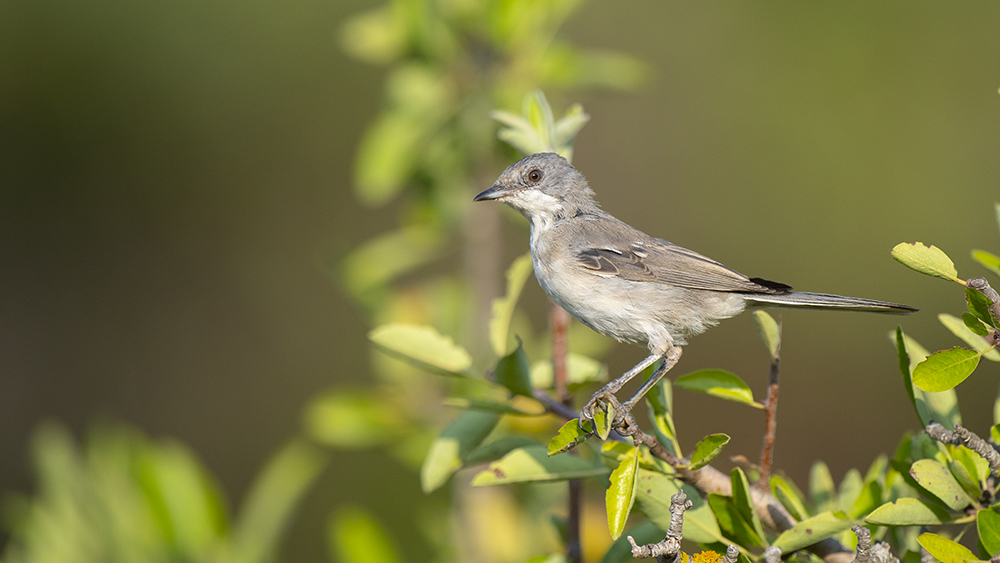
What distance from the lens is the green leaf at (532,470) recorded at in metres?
1.65

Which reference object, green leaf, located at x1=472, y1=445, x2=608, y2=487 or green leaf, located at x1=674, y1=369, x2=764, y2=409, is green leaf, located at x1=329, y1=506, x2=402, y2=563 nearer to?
green leaf, located at x1=472, y1=445, x2=608, y2=487

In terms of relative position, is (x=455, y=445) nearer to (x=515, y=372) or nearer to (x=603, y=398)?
(x=515, y=372)

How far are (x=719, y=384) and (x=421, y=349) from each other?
0.78 meters

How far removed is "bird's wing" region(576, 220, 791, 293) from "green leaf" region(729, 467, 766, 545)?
80cm

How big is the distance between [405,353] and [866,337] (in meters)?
5.96

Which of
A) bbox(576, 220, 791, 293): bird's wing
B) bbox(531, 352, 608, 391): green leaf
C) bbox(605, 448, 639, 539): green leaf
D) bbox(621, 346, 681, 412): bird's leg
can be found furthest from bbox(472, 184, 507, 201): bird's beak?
bbox(605, 448, 639, 539): green leaf

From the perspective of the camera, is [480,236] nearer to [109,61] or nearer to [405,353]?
[405,353]

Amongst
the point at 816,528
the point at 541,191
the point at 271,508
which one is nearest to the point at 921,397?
the point at 816,528

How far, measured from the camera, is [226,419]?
716 cm

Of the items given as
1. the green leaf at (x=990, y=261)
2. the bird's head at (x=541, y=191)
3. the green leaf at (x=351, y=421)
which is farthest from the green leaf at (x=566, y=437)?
the green leaf at (x=351, y=421)

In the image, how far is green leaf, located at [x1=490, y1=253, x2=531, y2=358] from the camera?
2.06m

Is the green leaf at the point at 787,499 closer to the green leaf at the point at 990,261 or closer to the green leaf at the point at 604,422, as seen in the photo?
the green leaf at the point at 604,422

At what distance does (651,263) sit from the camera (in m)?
2.40

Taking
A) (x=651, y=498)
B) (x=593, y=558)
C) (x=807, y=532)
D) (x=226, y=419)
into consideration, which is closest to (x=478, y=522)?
(x=593, y=558)
